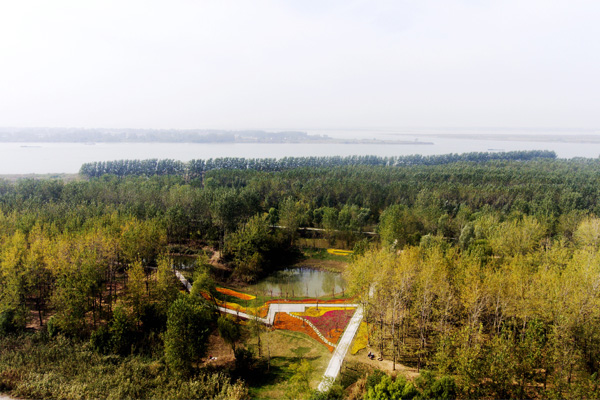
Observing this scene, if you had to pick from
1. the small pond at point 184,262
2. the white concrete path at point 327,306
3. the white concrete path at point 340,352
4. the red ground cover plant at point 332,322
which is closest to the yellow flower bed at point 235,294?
the white concrete path at point 327,306

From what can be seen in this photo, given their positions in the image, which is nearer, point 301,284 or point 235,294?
point 235,294

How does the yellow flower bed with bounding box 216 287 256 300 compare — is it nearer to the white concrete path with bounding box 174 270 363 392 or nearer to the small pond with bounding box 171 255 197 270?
the white concrete path with bounding box 174 270 363 392

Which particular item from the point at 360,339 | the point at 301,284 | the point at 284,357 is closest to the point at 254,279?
the point at 301,284

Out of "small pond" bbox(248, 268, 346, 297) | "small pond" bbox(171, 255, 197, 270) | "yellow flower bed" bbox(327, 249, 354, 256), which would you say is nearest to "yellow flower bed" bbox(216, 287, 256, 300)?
"small pond" bbox(248, 268, 346, 297)

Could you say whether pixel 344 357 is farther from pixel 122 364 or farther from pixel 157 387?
pixel 122 364

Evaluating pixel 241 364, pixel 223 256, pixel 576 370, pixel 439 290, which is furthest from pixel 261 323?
pixel 576 370

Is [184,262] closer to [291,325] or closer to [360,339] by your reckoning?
[291,325]

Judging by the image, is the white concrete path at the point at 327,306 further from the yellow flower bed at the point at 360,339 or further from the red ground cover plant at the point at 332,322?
the red ground cover plant at the point at 332,322
